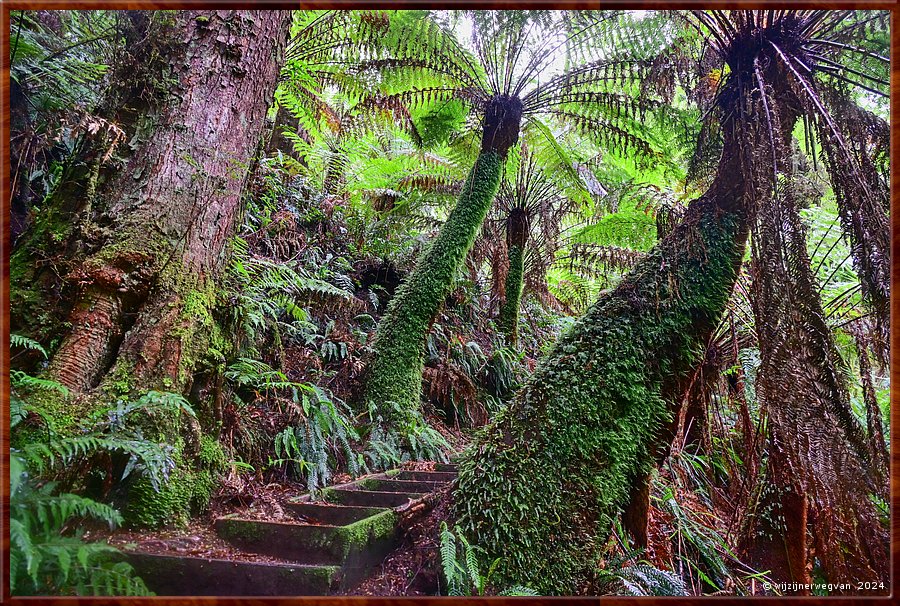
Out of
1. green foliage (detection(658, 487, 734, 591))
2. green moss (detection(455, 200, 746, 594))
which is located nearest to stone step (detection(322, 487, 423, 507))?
green moss (detection(455, 200, 746, 594))

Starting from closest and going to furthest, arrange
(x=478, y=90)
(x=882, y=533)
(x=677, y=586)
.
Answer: (x=882, y=533) → (x=677, y=586) → (x=478, y=90)

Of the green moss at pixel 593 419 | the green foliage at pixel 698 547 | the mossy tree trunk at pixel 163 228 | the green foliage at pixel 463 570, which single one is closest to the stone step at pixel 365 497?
the green moss at pixel 593 419

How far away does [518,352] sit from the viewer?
6.38 meters

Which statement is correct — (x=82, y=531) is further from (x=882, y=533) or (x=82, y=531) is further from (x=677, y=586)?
(x=882, y=533)

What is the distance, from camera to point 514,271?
6.61 metres

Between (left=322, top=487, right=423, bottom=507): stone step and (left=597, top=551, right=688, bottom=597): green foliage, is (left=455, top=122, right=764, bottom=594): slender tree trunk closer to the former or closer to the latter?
(left=597, top=551, right=688, bottom=597): green foliage

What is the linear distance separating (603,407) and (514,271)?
4431 millimetres

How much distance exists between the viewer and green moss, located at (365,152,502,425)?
407 cm

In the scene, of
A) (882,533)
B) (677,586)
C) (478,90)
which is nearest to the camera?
(882,533)

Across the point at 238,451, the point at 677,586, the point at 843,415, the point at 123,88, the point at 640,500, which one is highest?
the point at 123,88

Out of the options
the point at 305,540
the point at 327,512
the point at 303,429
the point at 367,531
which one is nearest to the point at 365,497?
the point at 327,512

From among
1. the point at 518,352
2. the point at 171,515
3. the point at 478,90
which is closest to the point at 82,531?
the point at 171,515

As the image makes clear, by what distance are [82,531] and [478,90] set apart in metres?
4.71

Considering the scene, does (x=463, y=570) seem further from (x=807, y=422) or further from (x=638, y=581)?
(x=807, y=422)
